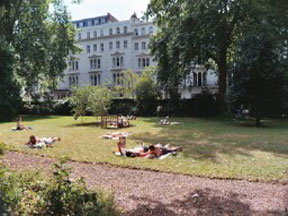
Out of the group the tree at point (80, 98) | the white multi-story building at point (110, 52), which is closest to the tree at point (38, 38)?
the tree at point (80, 98)

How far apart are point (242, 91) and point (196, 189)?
12.5 m

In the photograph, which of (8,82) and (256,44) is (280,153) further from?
(8,82)

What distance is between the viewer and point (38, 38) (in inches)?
1027

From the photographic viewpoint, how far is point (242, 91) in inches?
611

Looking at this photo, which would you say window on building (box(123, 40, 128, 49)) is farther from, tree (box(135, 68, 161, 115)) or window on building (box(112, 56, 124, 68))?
tree (box(135, 68, 161, 115))

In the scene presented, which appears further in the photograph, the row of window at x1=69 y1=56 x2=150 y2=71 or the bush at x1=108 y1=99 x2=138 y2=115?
→ the row of window at x1=69 y1=56 x2=150 y2=71

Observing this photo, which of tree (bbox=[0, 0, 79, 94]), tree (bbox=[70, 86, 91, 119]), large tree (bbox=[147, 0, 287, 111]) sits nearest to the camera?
tree (bbox=[70, 86, 91, 119])

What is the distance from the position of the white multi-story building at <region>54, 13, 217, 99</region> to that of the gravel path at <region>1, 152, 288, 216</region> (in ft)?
145

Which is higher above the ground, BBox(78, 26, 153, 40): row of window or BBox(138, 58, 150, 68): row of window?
BBox(78, 26, 153, 40): row of window

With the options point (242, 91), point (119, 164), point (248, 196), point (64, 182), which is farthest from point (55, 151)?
point (242, 91)

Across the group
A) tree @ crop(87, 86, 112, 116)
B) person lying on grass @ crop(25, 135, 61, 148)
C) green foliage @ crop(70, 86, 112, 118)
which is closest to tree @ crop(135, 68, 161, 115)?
green foliage @ crop(70, 86, 112, 118)

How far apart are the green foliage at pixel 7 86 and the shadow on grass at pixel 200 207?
21.6 meters

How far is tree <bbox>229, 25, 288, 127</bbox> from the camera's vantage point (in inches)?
587

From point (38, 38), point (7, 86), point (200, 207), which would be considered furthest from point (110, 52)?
point (200, 207)
